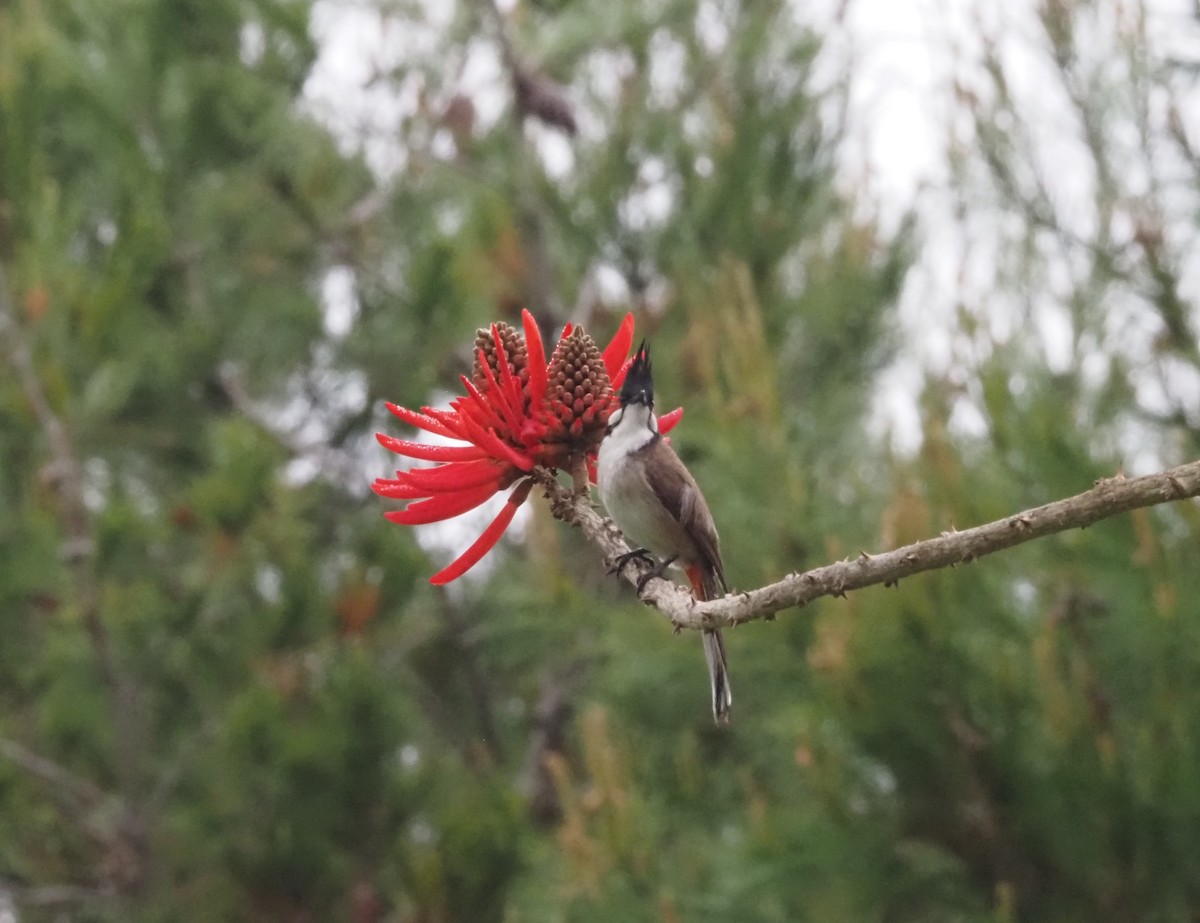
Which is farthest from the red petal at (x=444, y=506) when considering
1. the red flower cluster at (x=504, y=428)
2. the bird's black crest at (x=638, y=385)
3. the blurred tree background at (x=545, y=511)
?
the blurred tree background at (x=545, y=511)

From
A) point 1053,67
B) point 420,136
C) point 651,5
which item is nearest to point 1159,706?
point 1053,67

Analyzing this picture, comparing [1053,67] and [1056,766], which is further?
[1053,67]

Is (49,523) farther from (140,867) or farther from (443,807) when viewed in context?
(443,807)

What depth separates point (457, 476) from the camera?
1.05m

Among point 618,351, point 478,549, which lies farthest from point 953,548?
point 618,351

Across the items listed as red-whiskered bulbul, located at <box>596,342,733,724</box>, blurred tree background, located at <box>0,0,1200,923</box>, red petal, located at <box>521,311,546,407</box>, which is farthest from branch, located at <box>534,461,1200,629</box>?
blurred tree background, located at <box>0,0,1200,923</box>

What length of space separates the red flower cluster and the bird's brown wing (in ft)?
1.12

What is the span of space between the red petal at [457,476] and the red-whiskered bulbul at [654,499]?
140 mm

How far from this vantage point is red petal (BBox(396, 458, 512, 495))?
1.04 metres

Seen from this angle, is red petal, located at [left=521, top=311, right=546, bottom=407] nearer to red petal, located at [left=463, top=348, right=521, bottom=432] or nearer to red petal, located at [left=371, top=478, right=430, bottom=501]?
red petal, located at [left=463, top=348, right=521, bottom=432]

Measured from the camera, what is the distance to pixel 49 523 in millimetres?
3727

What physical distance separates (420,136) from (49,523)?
90.1 inches

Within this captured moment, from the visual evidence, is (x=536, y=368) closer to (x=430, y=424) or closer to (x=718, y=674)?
(x=430, y=424)

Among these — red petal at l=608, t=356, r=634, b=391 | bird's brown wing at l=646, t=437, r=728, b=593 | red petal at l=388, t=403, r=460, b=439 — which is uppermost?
bird's brown wing at l=646, t=437, r=728, b=593
